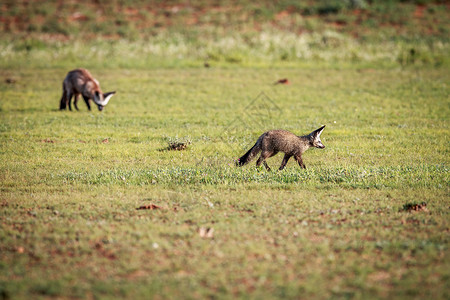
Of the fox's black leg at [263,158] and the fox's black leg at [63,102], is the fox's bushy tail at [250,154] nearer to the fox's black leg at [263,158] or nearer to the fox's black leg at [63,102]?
the fox's black leg at [263,158]

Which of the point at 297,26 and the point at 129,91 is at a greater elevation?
the point at 297,26

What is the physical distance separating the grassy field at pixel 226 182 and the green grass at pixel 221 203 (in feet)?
0.11

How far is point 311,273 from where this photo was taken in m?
5.89

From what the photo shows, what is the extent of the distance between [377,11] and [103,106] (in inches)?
1278

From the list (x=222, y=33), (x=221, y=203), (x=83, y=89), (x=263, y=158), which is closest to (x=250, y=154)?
(x=263, y=158)

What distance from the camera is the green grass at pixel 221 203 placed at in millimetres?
5758

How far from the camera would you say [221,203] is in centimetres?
862

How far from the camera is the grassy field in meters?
5.86

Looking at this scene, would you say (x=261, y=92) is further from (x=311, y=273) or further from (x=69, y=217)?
(x=311, y=273)

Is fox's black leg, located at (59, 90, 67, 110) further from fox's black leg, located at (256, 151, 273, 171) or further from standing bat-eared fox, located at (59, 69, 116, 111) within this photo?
fox's black leg, located at (256, 151, 273, 171)

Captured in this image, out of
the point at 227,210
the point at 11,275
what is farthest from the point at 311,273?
the point at 11,275

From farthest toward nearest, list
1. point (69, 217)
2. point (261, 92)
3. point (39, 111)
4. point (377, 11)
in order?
1. point (377, 11)
2. point (261, 92)
3. point (39, 111)
4. point (69, 217)

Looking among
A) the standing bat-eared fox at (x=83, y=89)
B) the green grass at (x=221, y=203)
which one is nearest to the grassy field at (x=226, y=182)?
the green grass at (x=221, y=203)

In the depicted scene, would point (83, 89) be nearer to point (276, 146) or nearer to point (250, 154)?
point (250, 154)
